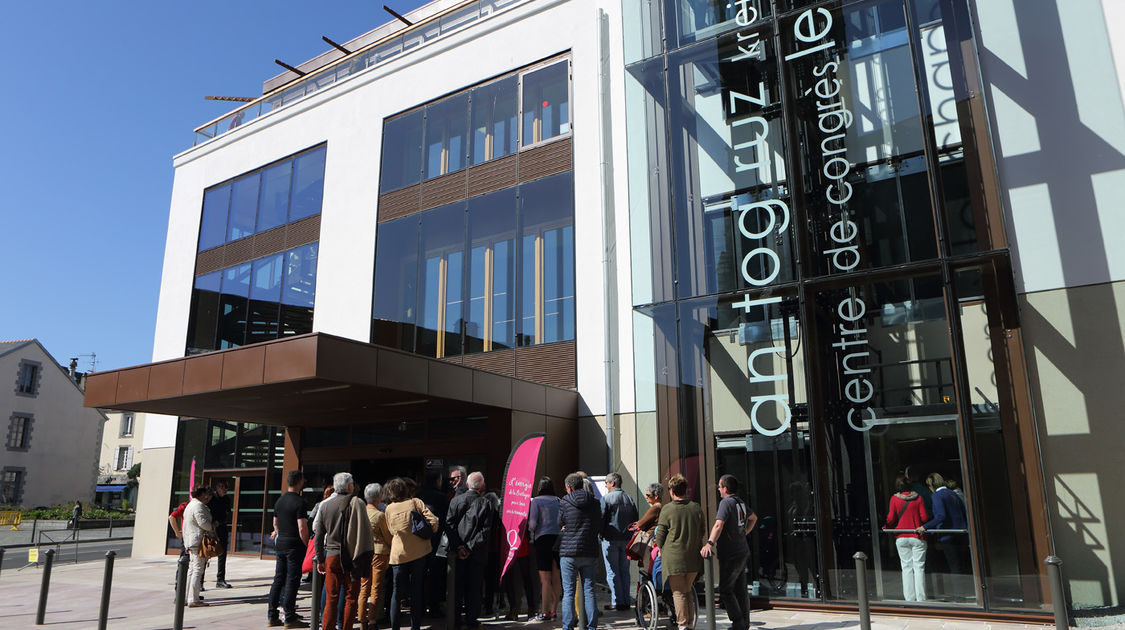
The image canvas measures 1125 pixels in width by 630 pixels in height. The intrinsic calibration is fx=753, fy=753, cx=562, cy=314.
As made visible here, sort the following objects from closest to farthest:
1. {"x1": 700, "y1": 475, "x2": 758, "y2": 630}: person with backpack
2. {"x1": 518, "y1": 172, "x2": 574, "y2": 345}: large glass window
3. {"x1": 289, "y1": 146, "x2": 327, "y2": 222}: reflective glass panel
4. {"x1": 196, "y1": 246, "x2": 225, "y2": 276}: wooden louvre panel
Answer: {"x1": 700, "y1": 475, "x2": 758, "y2": 630}: person with backpack
{"x1": 518, "y1": 172, "x2": 574, "y2": 345}: large glass window
{"x1": 289, "y1": 146, "x2": 327, "y2": 222}: reflective glass panel
{"x1": 196, "y1": 246, "x2": 225, "y2": 276}: wooden louvre panel

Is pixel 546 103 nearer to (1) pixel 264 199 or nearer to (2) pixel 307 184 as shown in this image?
(2) pixel 307 184

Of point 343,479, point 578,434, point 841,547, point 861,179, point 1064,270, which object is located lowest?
point 841,547

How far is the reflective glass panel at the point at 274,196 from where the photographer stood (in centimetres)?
2048

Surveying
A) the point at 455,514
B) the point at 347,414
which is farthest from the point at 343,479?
the point at 347,414

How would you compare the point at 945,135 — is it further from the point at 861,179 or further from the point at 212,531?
the point at 212,531

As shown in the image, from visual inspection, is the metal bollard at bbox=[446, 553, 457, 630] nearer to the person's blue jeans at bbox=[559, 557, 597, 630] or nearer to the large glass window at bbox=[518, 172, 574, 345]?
the person's blue jeans at bbox=[559, 557, 597, 630]

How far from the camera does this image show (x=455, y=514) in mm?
8570

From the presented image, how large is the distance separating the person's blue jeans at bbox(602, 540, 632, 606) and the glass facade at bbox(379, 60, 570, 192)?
879cm

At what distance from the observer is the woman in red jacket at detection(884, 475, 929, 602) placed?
900cm

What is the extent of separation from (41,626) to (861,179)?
1188 cm

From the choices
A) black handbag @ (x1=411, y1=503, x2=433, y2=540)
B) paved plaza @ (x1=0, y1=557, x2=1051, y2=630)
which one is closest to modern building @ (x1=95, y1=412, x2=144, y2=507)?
paved plaza @ (x1=0, y1=557, x2=1051, y2=630)

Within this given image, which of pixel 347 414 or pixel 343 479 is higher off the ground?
pixel 347 414

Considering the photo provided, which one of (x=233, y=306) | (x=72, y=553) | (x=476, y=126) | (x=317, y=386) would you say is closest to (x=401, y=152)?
(x=476, y=126)

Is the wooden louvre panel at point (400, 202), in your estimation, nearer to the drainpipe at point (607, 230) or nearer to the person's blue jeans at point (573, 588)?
the drainpipe at point (607, 230)
